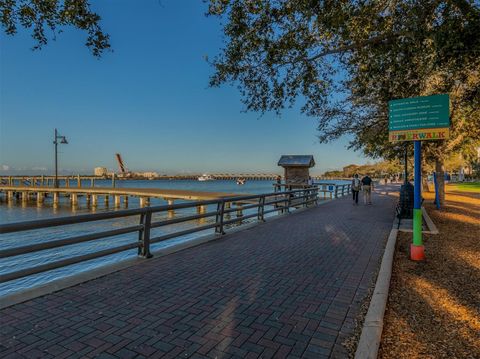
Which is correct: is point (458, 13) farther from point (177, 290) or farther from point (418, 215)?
point (177, 290)

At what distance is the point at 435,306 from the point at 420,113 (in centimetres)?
375

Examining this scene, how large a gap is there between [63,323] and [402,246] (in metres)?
7.62

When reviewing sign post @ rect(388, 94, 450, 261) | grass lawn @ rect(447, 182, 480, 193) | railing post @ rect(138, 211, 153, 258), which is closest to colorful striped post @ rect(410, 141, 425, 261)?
sign post @ rect(388, 94, 450, 261)

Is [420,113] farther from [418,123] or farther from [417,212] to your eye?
[417,212]

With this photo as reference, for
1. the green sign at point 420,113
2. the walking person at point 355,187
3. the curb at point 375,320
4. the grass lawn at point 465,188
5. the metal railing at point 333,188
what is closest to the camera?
the curb at point 375,320

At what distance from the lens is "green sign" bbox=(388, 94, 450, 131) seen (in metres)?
6.17

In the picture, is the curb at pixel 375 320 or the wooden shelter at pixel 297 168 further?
the wooden shelter at pixel 297 168

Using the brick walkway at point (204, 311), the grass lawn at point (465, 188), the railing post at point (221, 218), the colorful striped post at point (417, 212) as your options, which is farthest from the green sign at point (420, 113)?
the grass lawn at point (465, 188)

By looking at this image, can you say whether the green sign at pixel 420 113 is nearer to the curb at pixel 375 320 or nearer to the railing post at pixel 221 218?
the curb at pixel 375 320

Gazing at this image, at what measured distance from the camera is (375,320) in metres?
3.81

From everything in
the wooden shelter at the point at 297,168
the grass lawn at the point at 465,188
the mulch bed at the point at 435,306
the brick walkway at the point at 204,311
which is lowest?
the grass lawn at the point at 465,188

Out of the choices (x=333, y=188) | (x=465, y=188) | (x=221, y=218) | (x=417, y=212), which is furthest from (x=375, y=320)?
(x=465, y=188)

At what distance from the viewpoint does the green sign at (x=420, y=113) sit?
6.17 meters

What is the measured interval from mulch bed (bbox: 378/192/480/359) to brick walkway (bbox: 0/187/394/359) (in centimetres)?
49
